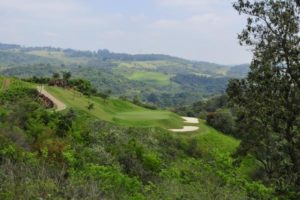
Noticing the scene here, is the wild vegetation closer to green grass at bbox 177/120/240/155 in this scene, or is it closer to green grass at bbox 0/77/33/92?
green grass at bbox 177/120/240/155

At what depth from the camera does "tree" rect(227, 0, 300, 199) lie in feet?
73.7

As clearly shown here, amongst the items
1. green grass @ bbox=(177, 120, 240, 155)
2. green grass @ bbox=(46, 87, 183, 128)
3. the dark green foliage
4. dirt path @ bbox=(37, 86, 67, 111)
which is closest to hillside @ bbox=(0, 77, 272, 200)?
green grass @ bbox=(177, 120, 240, 155)

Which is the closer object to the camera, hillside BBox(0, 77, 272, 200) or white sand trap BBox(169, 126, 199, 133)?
hillside BBox(0, 77, 272, 200)

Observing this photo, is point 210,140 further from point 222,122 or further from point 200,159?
point 200,159

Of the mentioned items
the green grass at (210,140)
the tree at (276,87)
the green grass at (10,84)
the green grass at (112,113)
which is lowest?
the green grass at (210,140)

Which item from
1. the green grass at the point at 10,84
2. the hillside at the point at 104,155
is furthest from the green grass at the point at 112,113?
the green grass at the point at 10,84

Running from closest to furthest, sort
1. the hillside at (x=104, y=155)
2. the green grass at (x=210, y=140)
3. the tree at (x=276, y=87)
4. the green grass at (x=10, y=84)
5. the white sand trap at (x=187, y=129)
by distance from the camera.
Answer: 1. the hillside at (x=104, y=155)
2. the tree at (x=276, y=87)
3. the green grass at (x=210, y=140)
4. the white sand trap at (x=187, y=129)
5. the green grass at (x=10, y=84)

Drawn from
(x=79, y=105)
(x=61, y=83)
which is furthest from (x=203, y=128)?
(x=61, y=83)

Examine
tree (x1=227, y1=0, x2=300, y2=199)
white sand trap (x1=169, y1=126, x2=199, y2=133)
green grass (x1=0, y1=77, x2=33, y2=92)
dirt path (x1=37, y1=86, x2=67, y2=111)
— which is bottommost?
white sand trap (x1=169, y1=126, x2=199, y2=133)

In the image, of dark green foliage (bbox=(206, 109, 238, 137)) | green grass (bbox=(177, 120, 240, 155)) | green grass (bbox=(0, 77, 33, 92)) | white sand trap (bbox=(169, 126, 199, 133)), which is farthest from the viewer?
dark green foliage (bbox=(206, 109, 238, 137))

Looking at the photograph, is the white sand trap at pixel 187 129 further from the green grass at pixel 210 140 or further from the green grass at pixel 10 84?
the green grass at pixel 10 84

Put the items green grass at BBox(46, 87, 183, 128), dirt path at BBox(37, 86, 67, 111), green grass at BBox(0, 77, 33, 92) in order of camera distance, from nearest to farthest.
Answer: dirt path at BBox(37, 86, 67, 111) → green grass at BBox(46, 87, 183, 128) → green grass at BBox(0, 77, 33, 92)

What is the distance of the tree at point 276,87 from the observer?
2245cm

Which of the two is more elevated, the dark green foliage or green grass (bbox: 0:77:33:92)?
green grass (bbox: 0:77:33:92)
